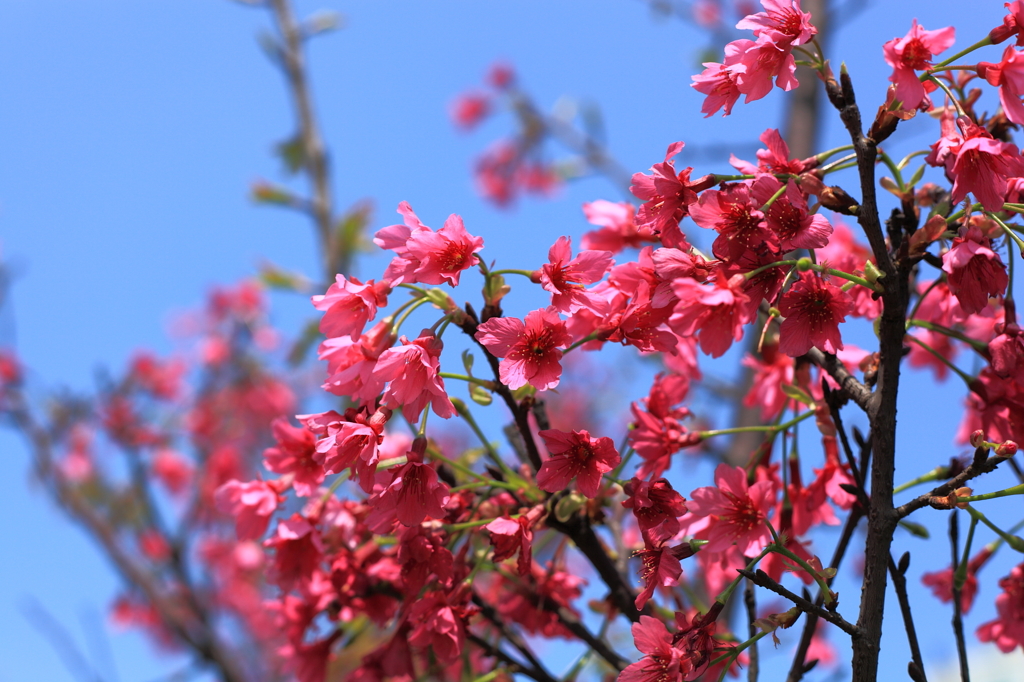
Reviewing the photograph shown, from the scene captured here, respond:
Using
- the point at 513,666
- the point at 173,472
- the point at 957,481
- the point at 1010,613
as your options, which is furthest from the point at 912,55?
the point at 173,472

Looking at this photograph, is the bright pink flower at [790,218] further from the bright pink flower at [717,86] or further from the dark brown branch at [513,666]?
the dark brown branch at [513,666]

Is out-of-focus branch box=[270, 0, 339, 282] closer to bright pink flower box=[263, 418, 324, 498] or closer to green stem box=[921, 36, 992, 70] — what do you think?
bright pink flower box=[263, 418, 324, 498]

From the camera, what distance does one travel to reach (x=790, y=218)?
1152mm

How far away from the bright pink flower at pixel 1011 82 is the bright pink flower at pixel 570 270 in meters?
0.65

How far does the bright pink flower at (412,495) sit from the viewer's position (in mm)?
1219

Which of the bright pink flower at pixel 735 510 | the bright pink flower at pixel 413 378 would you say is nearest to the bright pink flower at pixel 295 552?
the bright pink flower at pixel 413 378

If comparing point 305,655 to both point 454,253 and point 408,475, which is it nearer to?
point 408,475

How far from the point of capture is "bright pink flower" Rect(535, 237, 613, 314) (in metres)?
1.27

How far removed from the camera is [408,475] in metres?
1.26

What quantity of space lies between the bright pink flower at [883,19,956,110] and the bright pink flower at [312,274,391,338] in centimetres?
85

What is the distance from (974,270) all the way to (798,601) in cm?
54

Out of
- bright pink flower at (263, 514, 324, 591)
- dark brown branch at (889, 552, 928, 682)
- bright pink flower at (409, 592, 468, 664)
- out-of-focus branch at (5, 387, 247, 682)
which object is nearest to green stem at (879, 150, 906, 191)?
dark brown branch at (889, 552, 928, 682)

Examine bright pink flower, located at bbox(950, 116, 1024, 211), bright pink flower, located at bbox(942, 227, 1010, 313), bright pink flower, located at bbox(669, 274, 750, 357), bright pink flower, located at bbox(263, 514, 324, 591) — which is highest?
bright pink flower, located at bbox(950, 116, 1024, 211)

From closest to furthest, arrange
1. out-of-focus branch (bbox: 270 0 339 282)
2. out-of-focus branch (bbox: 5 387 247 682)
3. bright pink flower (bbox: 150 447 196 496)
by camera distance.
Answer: out-of-focus branch (bbox: 5 387 247 682) → out-of-focus branch (bbox: 270 0 339 282) → bright pink flower (bbox: 150 447 196 496)
